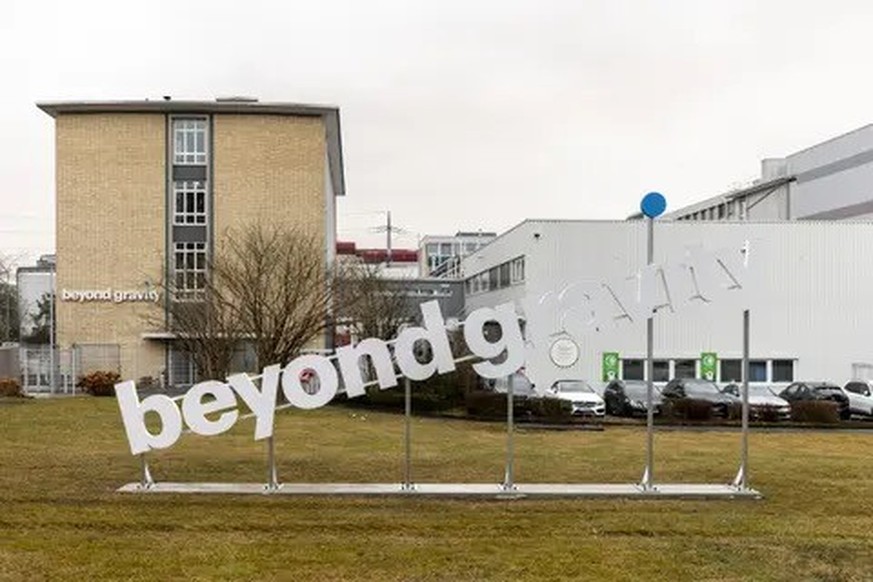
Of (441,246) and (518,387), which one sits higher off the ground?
(441,246)

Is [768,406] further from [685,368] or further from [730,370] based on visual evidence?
[730,370]

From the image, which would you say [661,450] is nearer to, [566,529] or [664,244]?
[566,529]

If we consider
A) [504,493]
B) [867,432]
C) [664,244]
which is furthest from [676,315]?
[504,493]

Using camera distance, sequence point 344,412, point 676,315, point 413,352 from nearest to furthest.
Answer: point 413,352 → point 344,412 → point 676,315

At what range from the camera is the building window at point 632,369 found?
136 feet

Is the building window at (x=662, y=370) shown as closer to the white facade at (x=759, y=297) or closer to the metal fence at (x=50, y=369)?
the white facade at (x=759, y=297)

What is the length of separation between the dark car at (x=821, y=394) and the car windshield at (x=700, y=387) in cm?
298

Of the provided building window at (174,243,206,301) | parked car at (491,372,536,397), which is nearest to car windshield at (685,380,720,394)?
parked car at (491,372,536,397)

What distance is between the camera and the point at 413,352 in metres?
12.2

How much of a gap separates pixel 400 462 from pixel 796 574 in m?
8.30

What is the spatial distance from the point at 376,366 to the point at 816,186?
66.1 metres

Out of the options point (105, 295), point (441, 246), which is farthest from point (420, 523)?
point (441, 246)

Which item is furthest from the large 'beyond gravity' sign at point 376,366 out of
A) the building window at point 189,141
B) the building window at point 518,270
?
the building window at point 189,141

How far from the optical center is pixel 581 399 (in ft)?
100
